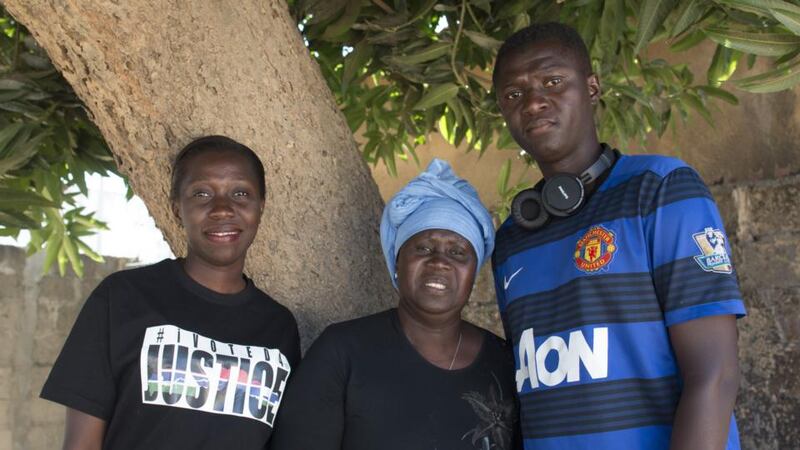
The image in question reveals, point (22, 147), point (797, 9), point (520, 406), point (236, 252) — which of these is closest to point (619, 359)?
A: point (520, 406)

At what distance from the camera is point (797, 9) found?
67.5 inches

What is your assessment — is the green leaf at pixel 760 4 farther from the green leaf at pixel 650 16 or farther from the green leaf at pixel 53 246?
the green leaf at pixel 53 246

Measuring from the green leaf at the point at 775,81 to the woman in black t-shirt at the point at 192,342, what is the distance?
1141 millimetres

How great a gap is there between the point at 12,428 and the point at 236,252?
4636mm

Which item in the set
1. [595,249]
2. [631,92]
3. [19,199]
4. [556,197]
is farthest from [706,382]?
[19,199]

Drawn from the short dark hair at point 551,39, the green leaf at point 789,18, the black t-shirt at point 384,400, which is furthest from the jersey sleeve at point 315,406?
the green leaf at point 789,18

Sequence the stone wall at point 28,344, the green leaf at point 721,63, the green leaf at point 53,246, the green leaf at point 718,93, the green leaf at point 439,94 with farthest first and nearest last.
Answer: the stone wall at point 28,344 < the green leaf at point 53,246 < the green leaf at point 718,93 < the green leaf at point 721,63 < the green leaf at point 439,94

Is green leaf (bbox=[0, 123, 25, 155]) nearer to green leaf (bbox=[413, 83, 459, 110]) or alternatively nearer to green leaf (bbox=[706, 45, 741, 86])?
green leaf (bbox=[413, 83, 459, 110])

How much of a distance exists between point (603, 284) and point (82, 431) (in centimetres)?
113

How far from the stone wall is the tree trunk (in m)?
4.20

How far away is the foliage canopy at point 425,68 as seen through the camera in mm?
2439

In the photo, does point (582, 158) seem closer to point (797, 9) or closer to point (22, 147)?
point (797, 9)

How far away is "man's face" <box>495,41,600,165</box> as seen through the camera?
6.48 ft

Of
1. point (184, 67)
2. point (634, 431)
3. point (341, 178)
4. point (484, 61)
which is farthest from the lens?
point (484, 61)
